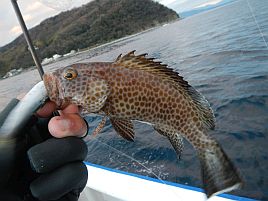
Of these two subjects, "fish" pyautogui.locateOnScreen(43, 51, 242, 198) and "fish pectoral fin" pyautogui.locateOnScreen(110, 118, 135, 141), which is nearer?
"fish" pyautogui.locateOnScreen(43, 51, 242, 198)

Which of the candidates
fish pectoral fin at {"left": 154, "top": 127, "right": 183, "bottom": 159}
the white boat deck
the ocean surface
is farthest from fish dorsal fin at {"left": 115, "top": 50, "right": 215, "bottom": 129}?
the ocean surface

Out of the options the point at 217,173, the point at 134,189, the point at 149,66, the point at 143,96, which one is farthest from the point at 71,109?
the point at 134,189

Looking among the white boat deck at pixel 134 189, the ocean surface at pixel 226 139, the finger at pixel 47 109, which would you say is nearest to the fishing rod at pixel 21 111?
the finger at pixel 47 109

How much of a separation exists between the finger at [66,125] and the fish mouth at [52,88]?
0.30m

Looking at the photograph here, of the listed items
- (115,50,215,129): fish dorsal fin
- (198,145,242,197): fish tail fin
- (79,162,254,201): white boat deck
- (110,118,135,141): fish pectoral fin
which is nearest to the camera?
(198,145,242,197): fish tail fin

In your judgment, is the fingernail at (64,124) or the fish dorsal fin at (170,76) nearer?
the fish dorsal fin at (170,76)

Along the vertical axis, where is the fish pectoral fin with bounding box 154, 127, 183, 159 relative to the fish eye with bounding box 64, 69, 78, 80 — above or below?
below

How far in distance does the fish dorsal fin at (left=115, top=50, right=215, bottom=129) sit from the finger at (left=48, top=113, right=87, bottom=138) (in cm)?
76

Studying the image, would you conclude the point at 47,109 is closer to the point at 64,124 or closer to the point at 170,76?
the point at 64,124

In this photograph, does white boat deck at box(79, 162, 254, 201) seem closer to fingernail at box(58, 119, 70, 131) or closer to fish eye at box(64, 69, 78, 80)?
fingernail at box(58, 119, 70, 131)

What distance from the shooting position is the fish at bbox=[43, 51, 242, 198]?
2.35 meters

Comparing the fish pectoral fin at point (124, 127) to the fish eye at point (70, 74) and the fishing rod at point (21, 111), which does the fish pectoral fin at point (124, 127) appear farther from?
the fishing rod at point (21, 111)

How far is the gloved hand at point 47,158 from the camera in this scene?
261 cm

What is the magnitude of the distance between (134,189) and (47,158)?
2.88m
